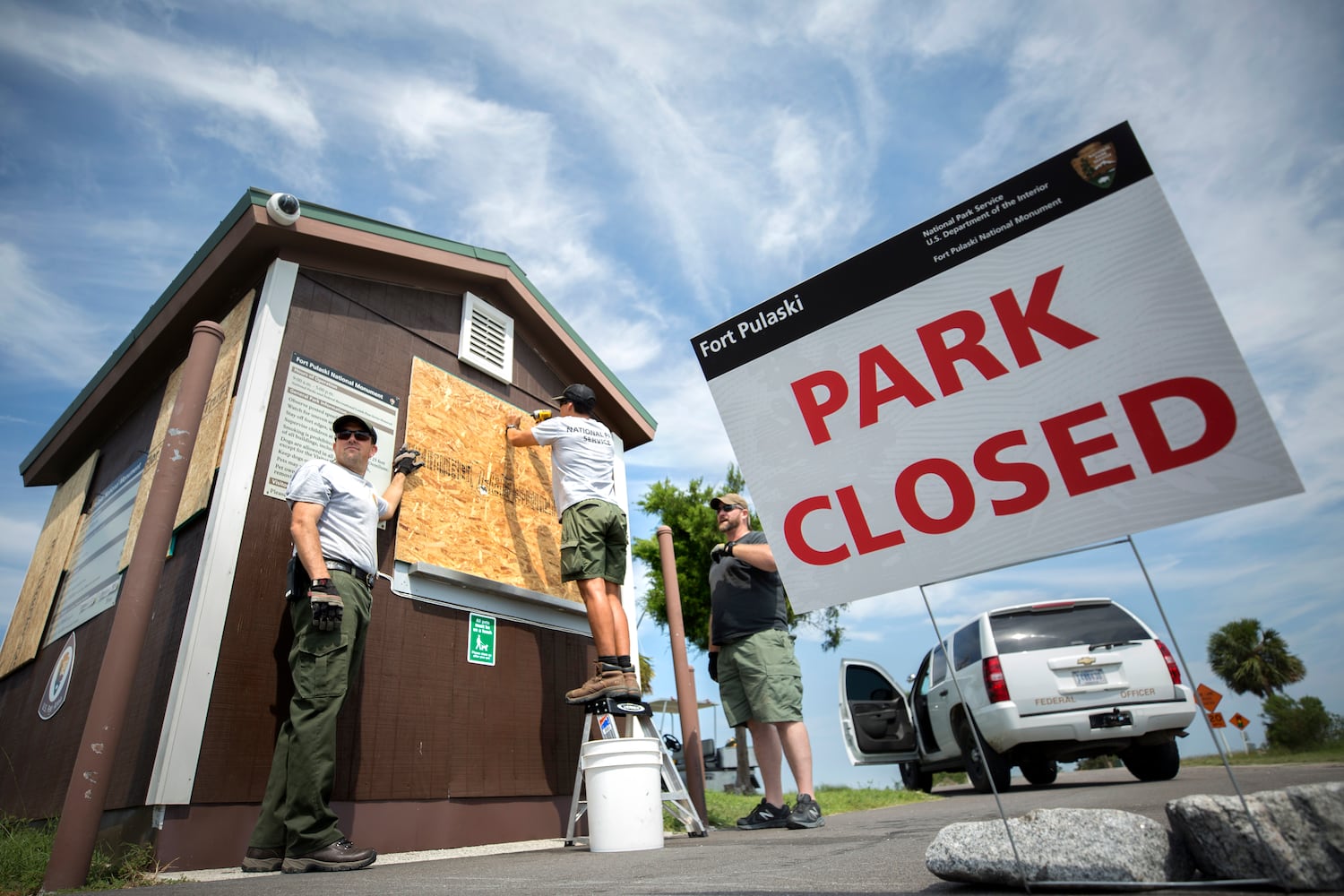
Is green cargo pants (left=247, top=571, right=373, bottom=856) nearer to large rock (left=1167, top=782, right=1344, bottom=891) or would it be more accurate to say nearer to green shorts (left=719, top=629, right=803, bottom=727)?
green shorts (left=719, top=629, right=803, bottom=727)

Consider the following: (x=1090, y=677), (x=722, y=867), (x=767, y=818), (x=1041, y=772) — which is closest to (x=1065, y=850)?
(x=722, y=867)

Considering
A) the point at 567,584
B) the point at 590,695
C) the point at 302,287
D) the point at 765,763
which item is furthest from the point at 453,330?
the point at 765,763

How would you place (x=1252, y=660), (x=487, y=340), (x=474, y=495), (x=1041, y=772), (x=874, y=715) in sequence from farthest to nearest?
(x=874, y=715) → (x=487, y=340) → (x=1041, y=772) → (x=474, y=495) → (x=1252, y=660)

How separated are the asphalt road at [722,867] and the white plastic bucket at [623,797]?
97 mm

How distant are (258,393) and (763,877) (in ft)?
12.0

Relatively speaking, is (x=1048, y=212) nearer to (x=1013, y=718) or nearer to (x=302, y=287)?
(x=1013, y=718)

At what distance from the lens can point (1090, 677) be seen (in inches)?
133

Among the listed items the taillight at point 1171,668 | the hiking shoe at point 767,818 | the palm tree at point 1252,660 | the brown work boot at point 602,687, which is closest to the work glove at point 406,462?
the brown work boot at point 602,687

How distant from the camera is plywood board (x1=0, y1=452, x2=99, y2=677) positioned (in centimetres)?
652

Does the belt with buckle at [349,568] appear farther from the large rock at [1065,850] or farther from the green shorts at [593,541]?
the large rock at [1065,850]

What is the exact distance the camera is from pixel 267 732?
144 inches

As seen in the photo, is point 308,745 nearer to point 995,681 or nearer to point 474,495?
point 474,495

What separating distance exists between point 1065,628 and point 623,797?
7.52 feet

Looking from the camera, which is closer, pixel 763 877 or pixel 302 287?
pixel 763 877
